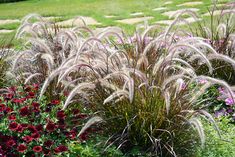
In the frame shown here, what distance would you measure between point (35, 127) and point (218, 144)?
128 cm

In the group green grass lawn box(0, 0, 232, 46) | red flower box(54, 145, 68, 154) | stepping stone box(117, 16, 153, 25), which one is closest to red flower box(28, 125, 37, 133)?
red flower box(54, 145, 68, 154)

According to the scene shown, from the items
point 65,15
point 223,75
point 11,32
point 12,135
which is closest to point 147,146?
point 12,135

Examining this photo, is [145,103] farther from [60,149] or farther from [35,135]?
[35,135]

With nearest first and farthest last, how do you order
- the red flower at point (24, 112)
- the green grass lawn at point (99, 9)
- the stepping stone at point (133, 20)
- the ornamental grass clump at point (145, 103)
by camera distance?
the ornamental grass clump at point (145, 103) → the red flower at point (24, 112) → the stepping stone at point (133, 20) → the green grass lawn at point (99, 9)

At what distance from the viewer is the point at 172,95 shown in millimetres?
3318

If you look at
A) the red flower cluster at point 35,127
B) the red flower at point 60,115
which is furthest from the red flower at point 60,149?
the red flower at point 60,115

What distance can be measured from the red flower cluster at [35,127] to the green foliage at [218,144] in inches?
32.9

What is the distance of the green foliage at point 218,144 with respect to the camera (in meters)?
3.32

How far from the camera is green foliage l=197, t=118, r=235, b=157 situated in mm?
3324

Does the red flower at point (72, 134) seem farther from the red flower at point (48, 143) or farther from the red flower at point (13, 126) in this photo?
the red flower at point (13, 126)

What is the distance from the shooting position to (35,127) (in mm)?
3154

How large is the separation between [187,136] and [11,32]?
5.42 meters

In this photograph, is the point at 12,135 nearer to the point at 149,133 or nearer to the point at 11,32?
the point at 149,133

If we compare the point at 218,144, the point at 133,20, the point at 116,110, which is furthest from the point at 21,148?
the point at 133,20
